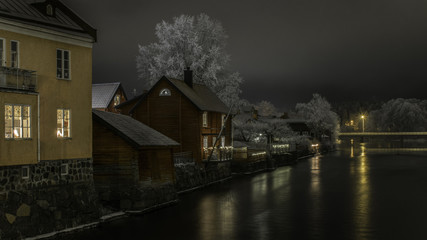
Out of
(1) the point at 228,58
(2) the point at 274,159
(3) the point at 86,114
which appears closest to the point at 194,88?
(1) the point at 228,58

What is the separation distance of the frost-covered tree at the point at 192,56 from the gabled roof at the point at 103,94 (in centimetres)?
539

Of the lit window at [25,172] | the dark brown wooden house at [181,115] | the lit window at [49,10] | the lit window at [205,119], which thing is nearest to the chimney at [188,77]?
the dark brown wooden house at [181,115]

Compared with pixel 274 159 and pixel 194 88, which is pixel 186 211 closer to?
pixel 194 88

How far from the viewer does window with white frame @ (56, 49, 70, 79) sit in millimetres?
25698

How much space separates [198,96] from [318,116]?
85.4 m

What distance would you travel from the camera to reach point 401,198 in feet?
131

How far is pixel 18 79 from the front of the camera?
74.3ft

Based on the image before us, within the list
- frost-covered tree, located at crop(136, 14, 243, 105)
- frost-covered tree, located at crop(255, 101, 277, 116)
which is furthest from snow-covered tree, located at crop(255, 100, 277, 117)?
frost-covered tree, located at crop(136, 14, 243, 105)

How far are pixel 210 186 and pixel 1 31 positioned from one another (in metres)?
28.1

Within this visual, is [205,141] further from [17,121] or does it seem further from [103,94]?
[17,121]

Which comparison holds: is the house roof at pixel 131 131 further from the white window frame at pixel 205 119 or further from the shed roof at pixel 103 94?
the shed roof at pixel 103 94

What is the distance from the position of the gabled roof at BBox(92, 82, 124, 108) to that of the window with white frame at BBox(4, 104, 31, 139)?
35938 mm

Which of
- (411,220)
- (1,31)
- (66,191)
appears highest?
(1,31)

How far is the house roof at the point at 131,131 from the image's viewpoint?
31453 millimetres
